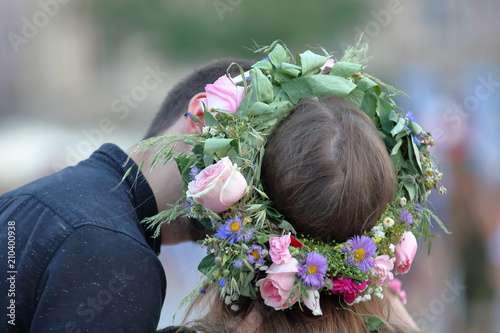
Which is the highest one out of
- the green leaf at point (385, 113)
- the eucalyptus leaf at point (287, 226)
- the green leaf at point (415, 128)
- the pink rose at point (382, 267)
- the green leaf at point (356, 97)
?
the green leaf at point (356, 97)

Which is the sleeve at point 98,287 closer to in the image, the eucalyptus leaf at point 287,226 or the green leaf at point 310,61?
the eucalyptus leaf at point 287,226

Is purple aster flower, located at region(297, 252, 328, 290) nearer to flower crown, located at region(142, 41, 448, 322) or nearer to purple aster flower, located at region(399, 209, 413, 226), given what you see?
flower crown, located at region(142, 41, 448, 322)

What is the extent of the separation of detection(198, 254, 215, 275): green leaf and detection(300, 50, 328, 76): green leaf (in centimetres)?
65

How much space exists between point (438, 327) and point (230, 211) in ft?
15.0

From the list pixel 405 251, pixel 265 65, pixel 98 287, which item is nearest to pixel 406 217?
pixel 405 251

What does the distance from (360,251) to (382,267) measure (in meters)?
0.13

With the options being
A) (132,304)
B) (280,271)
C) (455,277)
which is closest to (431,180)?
(280,271)

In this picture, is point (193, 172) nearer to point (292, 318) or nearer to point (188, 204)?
point (188, 204)

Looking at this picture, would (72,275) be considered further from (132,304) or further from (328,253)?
(328,253)

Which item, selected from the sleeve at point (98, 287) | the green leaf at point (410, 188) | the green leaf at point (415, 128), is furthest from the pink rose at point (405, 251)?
the sleeve at point (98, 287)

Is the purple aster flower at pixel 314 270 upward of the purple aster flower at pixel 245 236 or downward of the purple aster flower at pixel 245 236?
downward

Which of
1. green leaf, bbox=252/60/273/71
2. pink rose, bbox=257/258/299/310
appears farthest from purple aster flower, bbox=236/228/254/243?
green leaf, bbox=252/60/273/71

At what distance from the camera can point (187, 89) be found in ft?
8.29

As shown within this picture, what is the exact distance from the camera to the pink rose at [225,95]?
6.17ft
